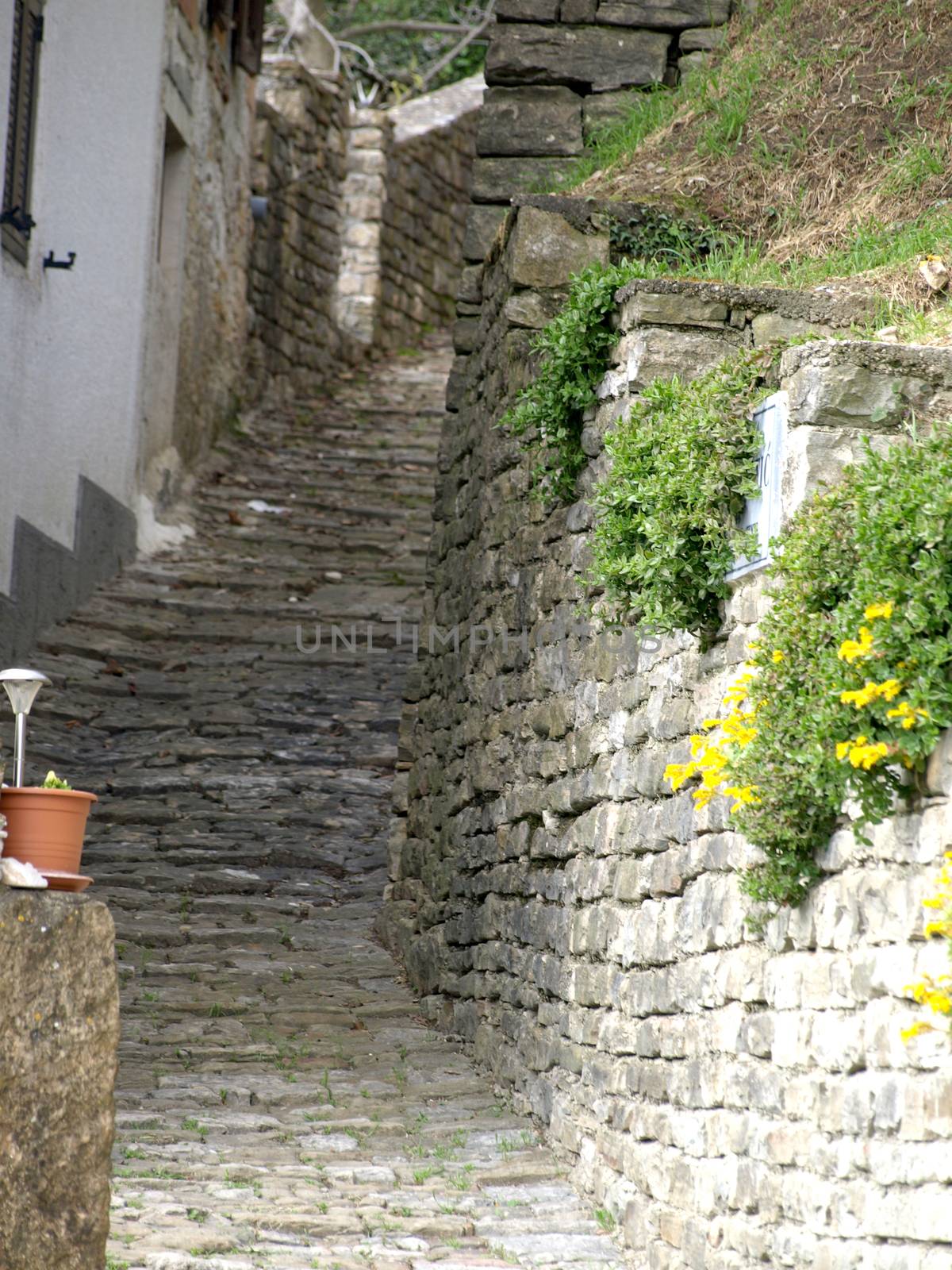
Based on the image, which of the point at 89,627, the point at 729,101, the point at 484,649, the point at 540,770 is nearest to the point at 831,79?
the point at 729,101

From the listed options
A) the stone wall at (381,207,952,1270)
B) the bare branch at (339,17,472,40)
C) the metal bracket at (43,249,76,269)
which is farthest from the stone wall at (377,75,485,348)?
the stone wall at (381,207,952,1270)

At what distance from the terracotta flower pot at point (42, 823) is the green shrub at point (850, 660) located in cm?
133

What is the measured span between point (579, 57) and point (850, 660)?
5186mm

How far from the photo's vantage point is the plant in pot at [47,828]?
3164 millimetres

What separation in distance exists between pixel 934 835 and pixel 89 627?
7.70m

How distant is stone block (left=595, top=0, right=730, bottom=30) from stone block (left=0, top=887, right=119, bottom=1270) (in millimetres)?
5542

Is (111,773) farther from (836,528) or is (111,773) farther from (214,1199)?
(836,528)

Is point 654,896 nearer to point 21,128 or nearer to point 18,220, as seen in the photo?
point 18,220

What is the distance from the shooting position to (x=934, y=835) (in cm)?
277

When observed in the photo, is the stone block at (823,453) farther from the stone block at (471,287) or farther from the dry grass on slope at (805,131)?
the stone block at (471,287)

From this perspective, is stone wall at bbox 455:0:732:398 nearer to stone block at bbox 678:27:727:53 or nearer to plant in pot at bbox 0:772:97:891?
stone block at bbox 678:27:727:53

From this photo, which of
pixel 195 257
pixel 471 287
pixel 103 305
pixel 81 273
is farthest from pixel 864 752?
pixel 195 257

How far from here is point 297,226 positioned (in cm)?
1482

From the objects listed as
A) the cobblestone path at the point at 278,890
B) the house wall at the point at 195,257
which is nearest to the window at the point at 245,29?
the house wall at the point at 195,257
